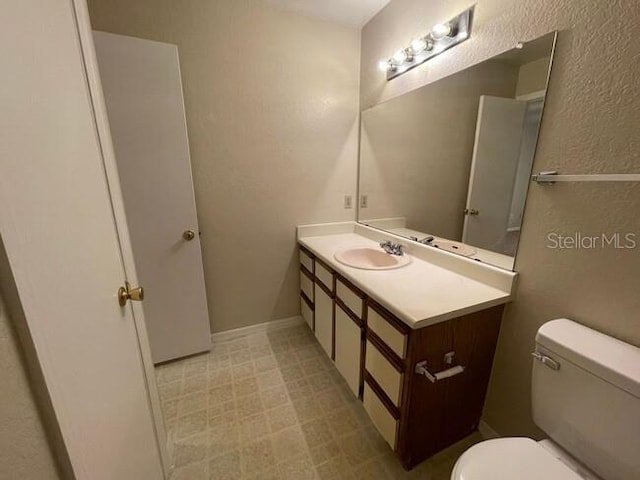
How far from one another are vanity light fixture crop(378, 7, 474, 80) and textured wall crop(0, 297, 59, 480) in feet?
5.97

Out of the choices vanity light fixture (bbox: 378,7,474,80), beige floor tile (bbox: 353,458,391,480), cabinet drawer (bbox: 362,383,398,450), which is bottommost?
beige floor tile (bbox: 353,458,391,480)

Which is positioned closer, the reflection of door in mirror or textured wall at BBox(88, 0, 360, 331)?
the reflection of door in mirror

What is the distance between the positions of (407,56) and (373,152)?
656 mm

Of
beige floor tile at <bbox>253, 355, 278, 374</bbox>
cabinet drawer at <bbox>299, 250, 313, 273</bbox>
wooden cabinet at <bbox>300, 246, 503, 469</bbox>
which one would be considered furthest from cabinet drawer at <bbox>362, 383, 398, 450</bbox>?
cabinet drawer at <bbox>299, 250, 313, 273</bbox>

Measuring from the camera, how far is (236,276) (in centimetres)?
209

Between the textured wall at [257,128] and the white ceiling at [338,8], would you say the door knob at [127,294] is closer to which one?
the textured wall at [257,128]

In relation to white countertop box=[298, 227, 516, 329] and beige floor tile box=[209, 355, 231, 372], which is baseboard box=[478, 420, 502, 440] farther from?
beige floor tile box=[209, 355, 231, 372]

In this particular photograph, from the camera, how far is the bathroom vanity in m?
1.05

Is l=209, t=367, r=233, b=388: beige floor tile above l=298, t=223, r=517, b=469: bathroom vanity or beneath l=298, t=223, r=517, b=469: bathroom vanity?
beneath

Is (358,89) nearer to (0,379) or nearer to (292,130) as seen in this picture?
(292,130)

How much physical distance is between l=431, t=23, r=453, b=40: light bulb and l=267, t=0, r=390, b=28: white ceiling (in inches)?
21.8

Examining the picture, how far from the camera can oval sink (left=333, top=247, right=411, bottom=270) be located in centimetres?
167
